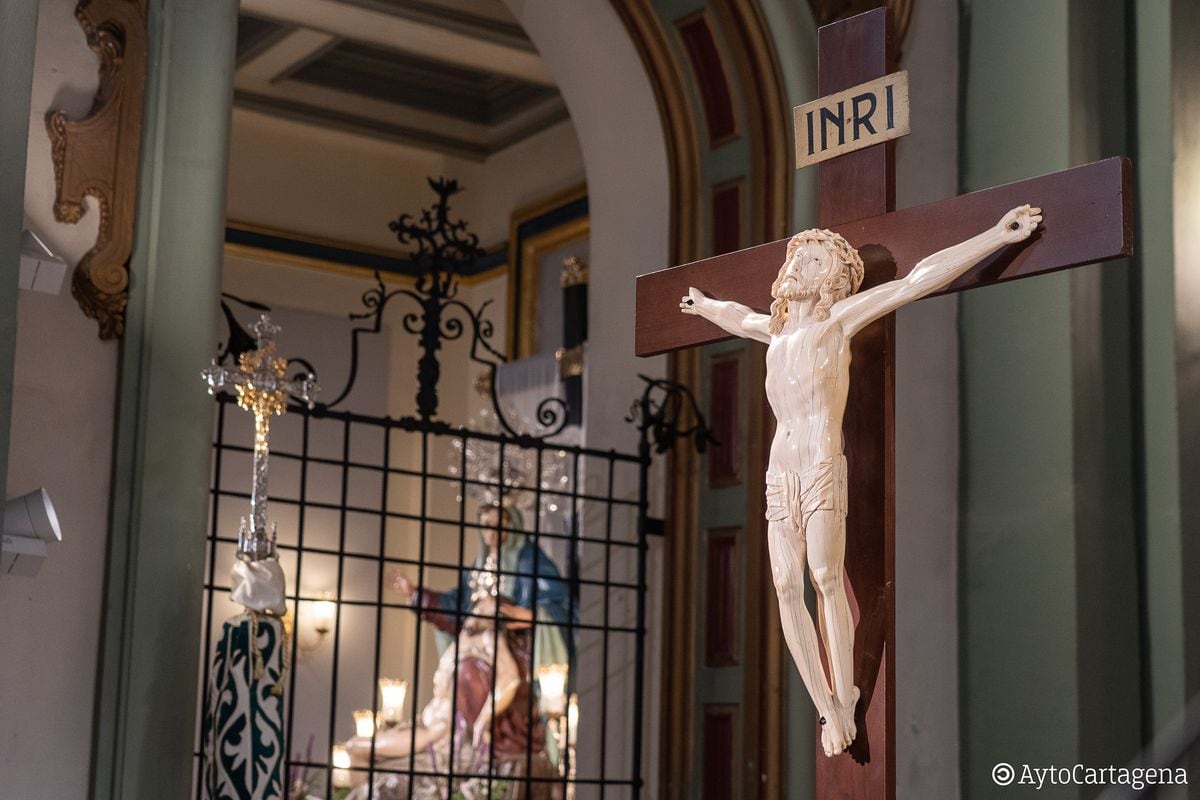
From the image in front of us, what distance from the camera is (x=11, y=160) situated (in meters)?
3.82

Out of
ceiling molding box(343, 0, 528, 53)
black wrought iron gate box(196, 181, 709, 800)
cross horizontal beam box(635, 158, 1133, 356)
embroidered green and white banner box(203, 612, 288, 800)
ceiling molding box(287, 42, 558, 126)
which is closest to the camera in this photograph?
cross horizontal beam box(635, 158, 1133, 356)

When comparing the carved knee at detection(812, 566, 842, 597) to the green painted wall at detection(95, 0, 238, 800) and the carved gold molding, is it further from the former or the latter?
the carved gold molding

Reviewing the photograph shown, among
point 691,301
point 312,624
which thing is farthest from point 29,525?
point 312,624

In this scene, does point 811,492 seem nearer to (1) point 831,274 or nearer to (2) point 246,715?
(1) point 831,274

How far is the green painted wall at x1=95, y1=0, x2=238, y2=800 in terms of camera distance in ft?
14.8

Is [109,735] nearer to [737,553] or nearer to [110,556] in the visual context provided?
[110,556]

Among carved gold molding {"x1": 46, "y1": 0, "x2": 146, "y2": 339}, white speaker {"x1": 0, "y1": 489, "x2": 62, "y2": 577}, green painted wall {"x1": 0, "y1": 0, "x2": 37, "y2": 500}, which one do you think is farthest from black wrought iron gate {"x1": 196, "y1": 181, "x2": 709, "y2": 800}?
green painted wall {"x1": 0, "y1": 0, "x2": 37, "y2": 500}

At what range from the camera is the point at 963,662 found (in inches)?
212

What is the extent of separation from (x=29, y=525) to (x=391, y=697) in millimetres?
4725

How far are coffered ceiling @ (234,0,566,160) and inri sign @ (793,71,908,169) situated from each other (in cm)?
567

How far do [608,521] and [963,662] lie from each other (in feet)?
5.11

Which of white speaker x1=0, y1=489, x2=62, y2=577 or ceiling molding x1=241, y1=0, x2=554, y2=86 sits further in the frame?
ceiling molding x1=241, y1=0, x2=554, y2=86

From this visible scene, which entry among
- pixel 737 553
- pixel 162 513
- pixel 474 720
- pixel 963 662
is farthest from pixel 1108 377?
pixel 474 720

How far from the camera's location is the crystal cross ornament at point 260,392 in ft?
15.7
